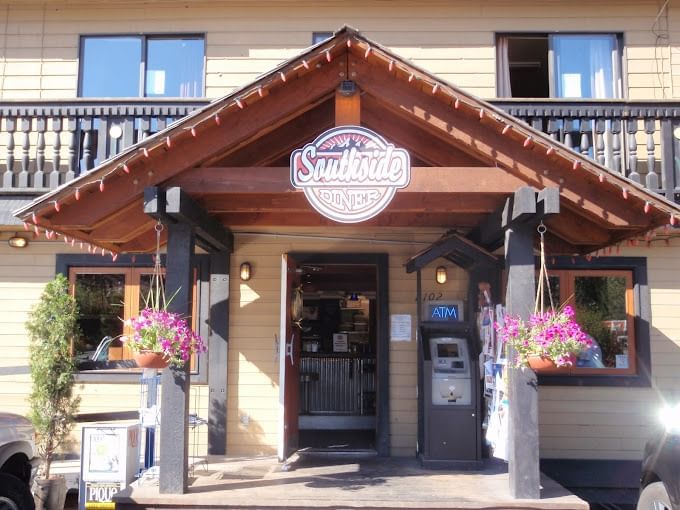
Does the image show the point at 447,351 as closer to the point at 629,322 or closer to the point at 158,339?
the point at 629,322

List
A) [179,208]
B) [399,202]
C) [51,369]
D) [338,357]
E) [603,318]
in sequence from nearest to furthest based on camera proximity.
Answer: [179,208] → [399,202] → [51,369] → [603,318] → [338,357]

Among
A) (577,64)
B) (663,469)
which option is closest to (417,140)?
(663,469)

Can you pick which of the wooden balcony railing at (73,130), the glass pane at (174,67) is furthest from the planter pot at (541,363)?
the glass pane at (174,67)

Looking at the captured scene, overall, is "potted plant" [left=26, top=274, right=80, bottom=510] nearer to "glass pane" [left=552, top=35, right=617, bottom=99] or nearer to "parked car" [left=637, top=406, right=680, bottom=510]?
"parked car" [left=637, top=406, right=680, bottom=510]

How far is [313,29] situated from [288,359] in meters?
4.54

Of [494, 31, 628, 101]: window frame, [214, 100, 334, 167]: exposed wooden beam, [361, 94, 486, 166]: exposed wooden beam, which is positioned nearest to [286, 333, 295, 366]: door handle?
[214, 100, 334, 167]: exposed wooden beam

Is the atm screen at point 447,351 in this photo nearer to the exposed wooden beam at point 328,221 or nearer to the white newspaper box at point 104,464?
the exposed wooden beam at point 328,221

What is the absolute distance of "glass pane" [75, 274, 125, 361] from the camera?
8156 mm

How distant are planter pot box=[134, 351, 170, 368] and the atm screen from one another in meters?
3.26

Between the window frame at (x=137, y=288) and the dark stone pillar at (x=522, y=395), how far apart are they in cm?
397

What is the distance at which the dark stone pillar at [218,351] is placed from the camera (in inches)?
305

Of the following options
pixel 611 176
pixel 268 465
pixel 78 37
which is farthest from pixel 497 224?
pixel 78 37

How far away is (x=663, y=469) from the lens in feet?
16.1

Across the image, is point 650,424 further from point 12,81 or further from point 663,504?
point 12,81
